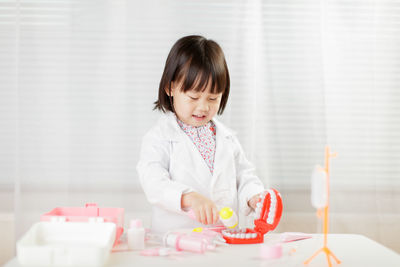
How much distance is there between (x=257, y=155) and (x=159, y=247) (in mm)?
900

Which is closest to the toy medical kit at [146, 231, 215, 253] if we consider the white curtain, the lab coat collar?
the lab coat collar

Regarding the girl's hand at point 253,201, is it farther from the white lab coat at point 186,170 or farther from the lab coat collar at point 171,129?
the lab coat collar at point 171,129

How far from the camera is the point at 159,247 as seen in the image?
45.5 inches

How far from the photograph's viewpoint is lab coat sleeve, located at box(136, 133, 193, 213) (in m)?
1.29

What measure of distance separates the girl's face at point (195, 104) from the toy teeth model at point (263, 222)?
1.07 ft

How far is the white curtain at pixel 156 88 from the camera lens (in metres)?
1.95

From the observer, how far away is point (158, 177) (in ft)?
4.45

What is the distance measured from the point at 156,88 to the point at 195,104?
1.89 feet

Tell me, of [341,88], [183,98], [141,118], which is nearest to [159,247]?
[183,98]

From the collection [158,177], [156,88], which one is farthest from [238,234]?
[156,88]

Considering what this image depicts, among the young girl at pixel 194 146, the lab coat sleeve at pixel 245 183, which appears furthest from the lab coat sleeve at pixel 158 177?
the lab coat sleeve at pixel 245 183

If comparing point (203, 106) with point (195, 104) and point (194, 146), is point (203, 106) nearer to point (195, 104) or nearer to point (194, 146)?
point (195, 104)

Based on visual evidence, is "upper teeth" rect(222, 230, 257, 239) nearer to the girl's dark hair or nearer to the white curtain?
the girl's dark hair

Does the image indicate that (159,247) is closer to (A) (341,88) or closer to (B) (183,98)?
(B) (183,98)
